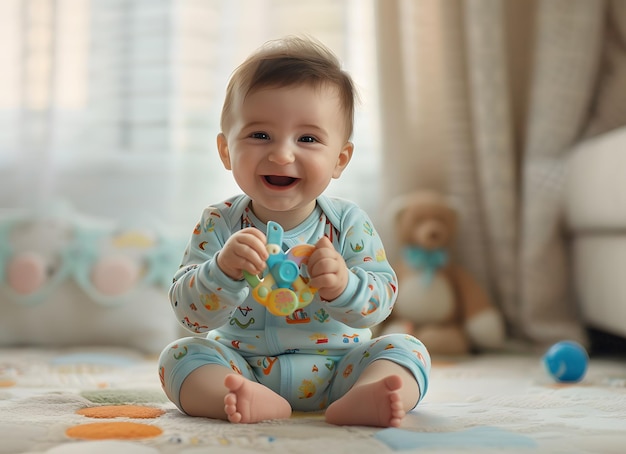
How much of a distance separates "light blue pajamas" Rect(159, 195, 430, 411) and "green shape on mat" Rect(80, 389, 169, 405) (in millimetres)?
121

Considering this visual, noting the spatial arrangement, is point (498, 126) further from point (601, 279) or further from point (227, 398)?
point (227, 398)

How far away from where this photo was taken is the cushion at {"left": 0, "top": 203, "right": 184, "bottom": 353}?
71.9 inches

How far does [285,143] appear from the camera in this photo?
3.31 ft

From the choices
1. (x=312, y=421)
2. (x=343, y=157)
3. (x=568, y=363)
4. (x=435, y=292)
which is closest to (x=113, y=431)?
(x=312, y=421)

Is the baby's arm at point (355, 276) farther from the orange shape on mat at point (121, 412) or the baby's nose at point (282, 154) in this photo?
the orange shape on mat at point (121, 412)

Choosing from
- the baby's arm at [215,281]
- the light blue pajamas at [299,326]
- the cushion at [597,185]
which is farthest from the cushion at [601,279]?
the baby's arm at [215,281]

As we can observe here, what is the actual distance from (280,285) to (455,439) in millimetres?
258

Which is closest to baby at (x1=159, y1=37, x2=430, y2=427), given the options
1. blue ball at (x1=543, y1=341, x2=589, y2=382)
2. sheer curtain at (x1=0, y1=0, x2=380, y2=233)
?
blue ball at (x1=543, y1=341, x2=589, y2=382)

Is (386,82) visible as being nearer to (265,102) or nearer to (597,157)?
(597,157)

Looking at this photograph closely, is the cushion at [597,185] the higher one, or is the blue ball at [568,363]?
the cushion at [597,185]

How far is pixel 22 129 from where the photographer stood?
1.98 metres

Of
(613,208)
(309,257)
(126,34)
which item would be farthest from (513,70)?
(309,257)

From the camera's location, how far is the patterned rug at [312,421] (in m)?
0.81

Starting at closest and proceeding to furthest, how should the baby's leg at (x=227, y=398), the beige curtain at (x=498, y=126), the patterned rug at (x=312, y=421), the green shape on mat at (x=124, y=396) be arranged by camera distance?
1. the patterned rug at (x=312, y=421)
2. the baby's leg at (x=227, y=398)
3. the green shape on mat at (x=124, y=396)
4. the beige curtain at (x=498, y=126)
